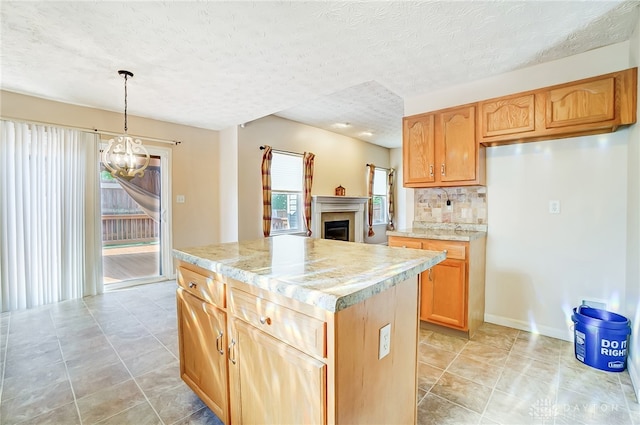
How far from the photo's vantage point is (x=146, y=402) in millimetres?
1760

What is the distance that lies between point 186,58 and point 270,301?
235 centimetres

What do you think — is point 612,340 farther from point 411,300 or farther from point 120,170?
point 120,170

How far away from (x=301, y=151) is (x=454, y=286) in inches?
142

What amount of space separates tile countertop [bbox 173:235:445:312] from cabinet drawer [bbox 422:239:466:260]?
3.79 feet

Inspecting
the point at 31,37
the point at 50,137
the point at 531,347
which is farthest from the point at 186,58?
the point at 531,347

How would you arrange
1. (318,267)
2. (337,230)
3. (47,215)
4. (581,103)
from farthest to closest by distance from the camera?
1. (337,230)
2. (47,215)
3. (581,103)
4. (318,267)

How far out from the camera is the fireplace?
573cm

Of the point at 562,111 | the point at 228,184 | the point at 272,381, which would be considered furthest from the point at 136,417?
the point at 562,111

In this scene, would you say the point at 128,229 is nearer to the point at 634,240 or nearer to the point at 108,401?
the point at 108,401

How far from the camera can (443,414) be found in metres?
1.64

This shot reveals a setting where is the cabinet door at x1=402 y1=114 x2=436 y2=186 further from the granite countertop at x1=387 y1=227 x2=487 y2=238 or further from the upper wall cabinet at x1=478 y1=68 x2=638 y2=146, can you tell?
the granite countertop at x1=387 y1=227 x2=487 y2=238

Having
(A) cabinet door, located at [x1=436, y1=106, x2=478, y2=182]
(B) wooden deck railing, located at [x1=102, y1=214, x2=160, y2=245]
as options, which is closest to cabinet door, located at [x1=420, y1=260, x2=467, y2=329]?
(A) cabinet door, located at [x1=436, y1=106, x2=478, y2=182]

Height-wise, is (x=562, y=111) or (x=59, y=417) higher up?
(x=562, y=111)

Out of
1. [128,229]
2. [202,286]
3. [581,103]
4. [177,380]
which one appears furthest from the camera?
[128,229]
